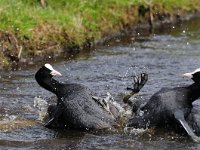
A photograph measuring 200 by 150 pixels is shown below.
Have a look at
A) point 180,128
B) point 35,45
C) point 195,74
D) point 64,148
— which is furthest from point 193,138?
point 35,45

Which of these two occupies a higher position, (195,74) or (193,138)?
(195,74)

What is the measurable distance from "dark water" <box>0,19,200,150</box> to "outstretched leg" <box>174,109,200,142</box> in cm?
11

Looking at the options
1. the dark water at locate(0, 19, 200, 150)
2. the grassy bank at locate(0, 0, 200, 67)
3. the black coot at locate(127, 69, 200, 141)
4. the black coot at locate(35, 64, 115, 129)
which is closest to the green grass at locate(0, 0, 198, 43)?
the grassy bank at locate(0, 0, 200, 67)

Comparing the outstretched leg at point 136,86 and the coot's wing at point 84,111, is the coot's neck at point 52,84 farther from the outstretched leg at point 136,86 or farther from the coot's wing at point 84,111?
the outstretched leg at point 136,86

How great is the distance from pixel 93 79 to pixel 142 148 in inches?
196

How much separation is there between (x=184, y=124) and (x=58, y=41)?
776 centimetres

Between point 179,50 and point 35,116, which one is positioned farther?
point 179,50

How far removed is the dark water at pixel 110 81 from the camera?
1005cm

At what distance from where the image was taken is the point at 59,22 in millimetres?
17812

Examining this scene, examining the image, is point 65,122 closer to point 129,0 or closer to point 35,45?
point 35,45

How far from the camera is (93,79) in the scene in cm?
1452

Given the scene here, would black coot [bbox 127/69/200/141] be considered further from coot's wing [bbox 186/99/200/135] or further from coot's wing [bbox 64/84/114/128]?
coot's wing [bbox 64/84/114/128]

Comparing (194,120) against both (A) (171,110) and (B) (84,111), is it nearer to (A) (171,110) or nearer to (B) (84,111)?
(A) (171,110)

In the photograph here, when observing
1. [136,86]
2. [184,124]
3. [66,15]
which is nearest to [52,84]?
[136,86]
